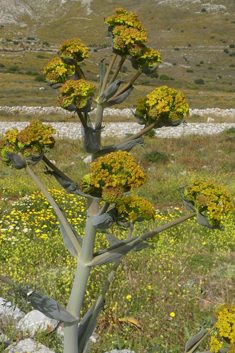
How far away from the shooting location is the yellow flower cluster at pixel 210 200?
179cm

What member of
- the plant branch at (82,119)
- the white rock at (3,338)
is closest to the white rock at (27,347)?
the white rock at (3,338)

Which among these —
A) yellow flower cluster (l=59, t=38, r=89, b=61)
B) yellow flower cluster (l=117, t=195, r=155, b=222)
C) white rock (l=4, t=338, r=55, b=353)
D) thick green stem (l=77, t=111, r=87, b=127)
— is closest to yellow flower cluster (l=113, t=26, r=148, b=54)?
yellow flower cluster (l=59, t=38, r=89, b=61)

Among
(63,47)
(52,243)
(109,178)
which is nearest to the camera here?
(109,178)

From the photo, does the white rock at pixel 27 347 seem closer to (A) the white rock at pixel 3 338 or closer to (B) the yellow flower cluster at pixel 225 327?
(A) the white rock at pixel 3 338

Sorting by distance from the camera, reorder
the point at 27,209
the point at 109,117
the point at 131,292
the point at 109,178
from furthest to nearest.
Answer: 1. the point at 109,117
2. the point at 27,209
3. the point at 131,292
4. the point at 109,178

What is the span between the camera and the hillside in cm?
4809

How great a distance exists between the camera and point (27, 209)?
23.6 feet

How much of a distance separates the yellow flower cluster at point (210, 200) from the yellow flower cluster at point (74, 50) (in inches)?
42.8

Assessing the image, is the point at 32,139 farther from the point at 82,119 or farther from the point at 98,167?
the point at 98,167

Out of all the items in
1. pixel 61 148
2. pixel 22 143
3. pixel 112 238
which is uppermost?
pixel 22 143

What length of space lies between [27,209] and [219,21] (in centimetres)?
12775

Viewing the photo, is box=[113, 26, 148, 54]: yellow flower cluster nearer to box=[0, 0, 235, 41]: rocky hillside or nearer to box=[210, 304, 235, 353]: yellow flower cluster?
box=[210, 304, 235, 353]: yellow flower cluster

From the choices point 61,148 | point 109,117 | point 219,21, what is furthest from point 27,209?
point 219,21

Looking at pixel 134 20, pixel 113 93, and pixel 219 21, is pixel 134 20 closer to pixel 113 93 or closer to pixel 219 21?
pixel 113 93
